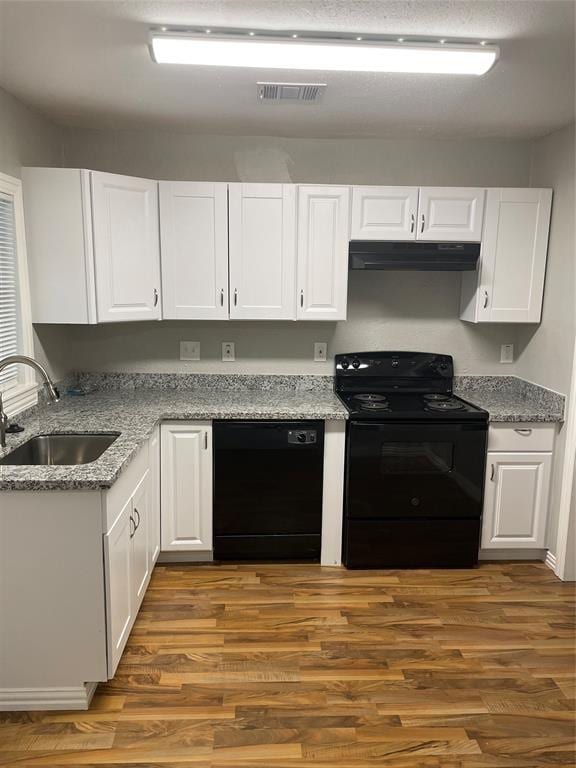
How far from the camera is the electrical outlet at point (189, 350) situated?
3.63m

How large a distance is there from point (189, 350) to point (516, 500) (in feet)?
6.88

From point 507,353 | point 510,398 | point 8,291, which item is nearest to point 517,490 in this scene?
point 510,398

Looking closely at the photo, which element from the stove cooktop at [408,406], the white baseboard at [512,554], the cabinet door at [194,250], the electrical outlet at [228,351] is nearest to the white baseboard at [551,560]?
the white baseboard at [512,554]

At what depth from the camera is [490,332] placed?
3705 millimetres

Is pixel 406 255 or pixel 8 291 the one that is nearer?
pixel 8 291

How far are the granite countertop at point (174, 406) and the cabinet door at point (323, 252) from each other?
529 mm

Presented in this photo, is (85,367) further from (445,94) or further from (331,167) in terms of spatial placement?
(445,94)

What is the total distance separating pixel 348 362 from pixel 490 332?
0.93 meters

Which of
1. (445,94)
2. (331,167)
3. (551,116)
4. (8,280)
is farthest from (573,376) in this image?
(8,280)

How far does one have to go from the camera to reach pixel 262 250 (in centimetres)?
324

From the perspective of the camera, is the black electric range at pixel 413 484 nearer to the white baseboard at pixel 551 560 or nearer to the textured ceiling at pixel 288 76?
the white baseboard at pixel 551 560

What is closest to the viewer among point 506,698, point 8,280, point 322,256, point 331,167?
point 506,698

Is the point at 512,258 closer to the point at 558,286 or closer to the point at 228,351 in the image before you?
the point at 558,286

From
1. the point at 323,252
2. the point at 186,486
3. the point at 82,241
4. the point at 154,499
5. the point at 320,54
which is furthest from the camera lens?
the point at 323,252
